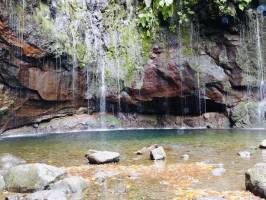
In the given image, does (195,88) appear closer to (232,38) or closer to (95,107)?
(232,38)

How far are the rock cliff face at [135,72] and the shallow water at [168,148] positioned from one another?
2.15 m

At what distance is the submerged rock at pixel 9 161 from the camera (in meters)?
10.3

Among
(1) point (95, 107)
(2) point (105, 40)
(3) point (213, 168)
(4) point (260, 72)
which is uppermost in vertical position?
(2) point (105, 40)

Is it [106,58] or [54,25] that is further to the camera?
[106,58]

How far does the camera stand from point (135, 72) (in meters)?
19.4

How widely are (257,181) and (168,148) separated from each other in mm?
5540

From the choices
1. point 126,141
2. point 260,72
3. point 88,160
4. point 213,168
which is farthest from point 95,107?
point 213,168

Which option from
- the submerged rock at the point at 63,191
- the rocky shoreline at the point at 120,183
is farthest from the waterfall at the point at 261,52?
the submerged rock at the point at 63,191

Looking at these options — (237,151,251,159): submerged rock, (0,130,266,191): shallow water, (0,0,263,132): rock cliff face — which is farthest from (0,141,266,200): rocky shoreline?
(0,0,263,132): rock cliff face

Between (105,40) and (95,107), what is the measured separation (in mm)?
2933

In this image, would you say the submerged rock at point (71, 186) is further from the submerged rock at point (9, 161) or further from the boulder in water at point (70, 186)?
the submerged rock at point (9, 161)

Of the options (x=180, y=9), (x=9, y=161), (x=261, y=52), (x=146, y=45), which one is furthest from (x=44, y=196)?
(x=261, y=52)

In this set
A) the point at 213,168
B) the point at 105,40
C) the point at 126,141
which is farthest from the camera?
the point at 105,40

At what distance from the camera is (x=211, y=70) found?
19.5 m
